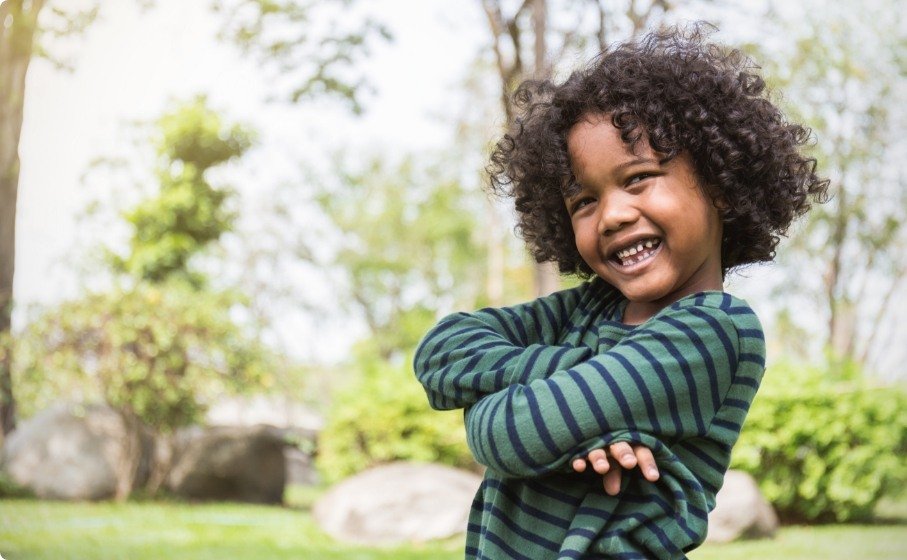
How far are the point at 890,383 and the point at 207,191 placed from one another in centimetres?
749

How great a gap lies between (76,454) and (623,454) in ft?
26.6

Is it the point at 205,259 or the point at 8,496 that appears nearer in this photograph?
the point at 8,496

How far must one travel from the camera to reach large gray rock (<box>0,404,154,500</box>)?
27.3 feet

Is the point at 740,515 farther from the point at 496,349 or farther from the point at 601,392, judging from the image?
the point at 601,392

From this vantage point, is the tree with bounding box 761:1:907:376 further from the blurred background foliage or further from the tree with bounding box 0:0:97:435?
the tree with bounding box 0:0:97:435

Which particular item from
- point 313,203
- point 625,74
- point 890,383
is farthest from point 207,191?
point 313,203

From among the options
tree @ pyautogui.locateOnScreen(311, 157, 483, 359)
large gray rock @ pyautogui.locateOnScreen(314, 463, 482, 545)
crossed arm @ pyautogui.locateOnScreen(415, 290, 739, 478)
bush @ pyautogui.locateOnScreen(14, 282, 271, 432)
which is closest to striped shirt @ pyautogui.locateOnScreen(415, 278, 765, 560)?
crossed arm @ pyautogui.locateOnScreen(415, 290, 739, 478)

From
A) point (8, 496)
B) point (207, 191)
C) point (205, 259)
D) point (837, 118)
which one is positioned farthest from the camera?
point (837, 118)

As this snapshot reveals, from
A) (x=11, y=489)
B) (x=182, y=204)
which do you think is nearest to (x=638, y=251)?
(x=11, y=489)

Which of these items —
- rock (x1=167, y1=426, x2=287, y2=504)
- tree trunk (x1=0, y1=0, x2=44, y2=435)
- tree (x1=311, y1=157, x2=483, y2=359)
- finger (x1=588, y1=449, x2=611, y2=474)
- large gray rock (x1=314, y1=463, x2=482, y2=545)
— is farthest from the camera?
tree (x1=311, y1=157, x2=483, y2=359)

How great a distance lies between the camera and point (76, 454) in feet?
27.5

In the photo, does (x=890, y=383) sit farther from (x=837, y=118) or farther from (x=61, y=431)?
(x=837, y=118)

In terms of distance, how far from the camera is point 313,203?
89.3ft

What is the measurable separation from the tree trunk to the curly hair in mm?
8605
